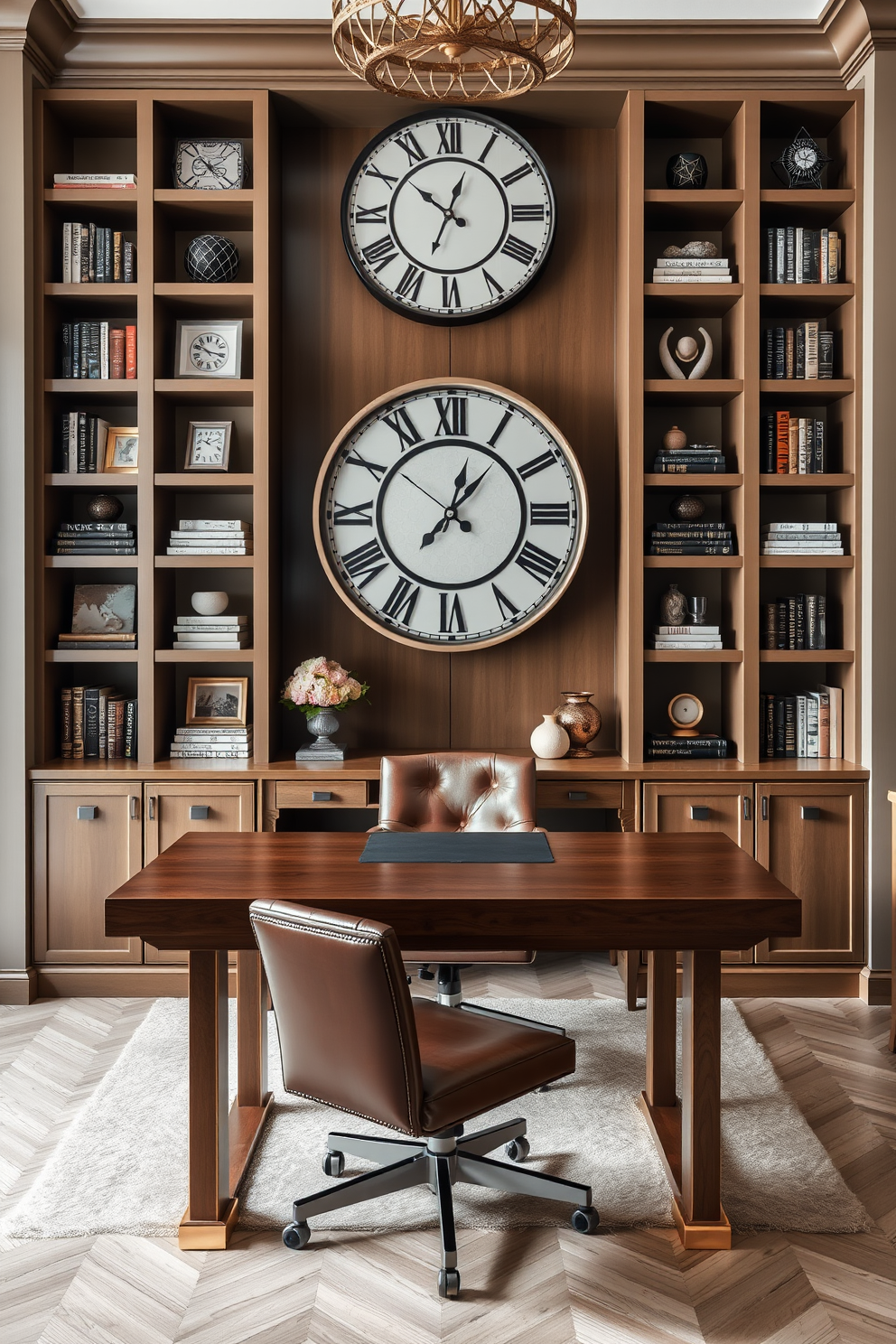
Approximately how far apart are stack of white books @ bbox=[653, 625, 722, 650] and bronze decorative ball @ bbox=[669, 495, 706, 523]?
15.9 inches

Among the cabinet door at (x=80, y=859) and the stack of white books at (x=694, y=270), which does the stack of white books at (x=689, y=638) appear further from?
the cabinet door at (x=80, y=859)

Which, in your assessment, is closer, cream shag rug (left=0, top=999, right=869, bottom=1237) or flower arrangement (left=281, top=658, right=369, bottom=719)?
cream shag rug (left=0, top=999, right=869, bottom=1237)

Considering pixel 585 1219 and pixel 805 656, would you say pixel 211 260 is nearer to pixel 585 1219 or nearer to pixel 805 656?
pixel 805 656

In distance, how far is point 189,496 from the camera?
404 cm

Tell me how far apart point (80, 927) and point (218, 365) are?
203cm

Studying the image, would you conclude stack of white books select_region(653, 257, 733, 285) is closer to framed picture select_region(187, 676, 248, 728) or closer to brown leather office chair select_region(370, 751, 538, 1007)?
brown leather office chair select_region(370, 751, 538, 1007)

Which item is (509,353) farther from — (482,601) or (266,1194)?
(266,1194)

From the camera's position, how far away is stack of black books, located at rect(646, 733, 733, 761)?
147 inches

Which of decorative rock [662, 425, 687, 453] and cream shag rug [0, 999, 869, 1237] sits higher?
Result: decorative rock [662, 425, 687, 453]

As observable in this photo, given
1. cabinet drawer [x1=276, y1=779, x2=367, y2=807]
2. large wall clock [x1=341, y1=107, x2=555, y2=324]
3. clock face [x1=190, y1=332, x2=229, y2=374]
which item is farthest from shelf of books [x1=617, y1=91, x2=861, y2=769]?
clock face [x1=190, y1=332, x2=229, y2=374]

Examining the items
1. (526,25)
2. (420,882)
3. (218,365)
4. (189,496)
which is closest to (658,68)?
(526,25)

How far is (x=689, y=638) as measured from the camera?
12.4ft

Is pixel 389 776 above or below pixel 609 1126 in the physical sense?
above

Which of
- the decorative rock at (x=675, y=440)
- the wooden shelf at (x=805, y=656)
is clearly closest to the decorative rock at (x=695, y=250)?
the decorative rock at (x=675, y=440)
